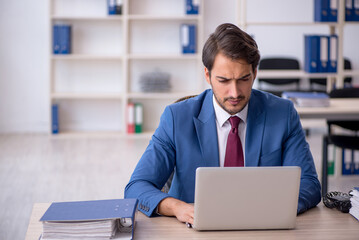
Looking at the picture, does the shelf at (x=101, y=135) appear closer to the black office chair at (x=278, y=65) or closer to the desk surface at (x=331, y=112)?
the black office chair at (x=278, y=65)

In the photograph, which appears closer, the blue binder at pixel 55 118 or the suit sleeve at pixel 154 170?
the suit sleeve at pixel 154 170

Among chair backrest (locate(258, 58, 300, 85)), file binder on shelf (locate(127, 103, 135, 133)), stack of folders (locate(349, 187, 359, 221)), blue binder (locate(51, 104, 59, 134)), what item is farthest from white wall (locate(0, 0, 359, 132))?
stack of folders (locate(349, 187, 359, 221))

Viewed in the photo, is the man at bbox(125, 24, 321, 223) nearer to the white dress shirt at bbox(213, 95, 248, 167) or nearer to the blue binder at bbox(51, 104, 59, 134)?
the white dress shirt at bbox(213, 95, 248, 167)

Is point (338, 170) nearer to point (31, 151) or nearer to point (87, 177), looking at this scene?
point (87, 177)

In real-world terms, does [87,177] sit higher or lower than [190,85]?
lower

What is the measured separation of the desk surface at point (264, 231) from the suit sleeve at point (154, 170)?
6 cm

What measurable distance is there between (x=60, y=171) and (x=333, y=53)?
8.31 feet

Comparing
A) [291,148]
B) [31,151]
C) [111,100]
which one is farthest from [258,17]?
[291,148]

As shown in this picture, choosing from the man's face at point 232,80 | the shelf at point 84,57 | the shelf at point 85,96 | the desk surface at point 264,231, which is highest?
the shelf at point 84,57

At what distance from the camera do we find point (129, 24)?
5.88m

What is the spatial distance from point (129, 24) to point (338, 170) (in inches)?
117

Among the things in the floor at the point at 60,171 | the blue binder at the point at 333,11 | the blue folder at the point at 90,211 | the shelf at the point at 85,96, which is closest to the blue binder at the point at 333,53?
the blue binder at the point at 333,11

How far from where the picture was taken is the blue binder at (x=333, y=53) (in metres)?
4.39

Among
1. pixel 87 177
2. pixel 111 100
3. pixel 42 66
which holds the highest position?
pixel 42 66
